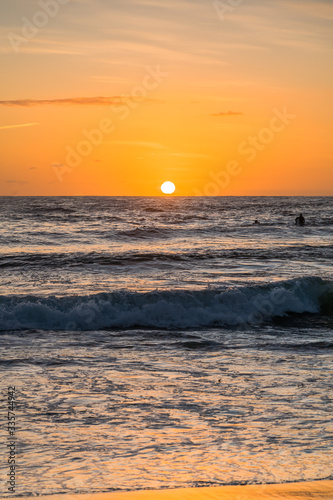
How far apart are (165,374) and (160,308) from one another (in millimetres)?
6551

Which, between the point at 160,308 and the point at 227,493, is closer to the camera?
the point at 227,493

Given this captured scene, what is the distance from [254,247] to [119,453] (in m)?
25.7

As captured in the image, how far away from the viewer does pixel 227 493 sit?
4.88m

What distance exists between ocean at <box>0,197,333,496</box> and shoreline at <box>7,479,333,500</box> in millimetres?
102

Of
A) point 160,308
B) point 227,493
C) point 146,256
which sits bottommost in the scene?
point 227,493

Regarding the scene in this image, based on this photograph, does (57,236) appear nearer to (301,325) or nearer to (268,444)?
(301,325)

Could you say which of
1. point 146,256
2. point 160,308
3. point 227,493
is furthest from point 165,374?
point 146,256

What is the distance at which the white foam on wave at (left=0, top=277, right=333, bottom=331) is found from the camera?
46.3 feet

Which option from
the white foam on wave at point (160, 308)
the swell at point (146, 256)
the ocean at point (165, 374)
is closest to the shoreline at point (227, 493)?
the ocean at point (165, 374)

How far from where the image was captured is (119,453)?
226 inches

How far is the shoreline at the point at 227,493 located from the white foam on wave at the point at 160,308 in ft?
29.6

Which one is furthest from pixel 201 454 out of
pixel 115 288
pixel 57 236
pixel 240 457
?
pixel 57 236

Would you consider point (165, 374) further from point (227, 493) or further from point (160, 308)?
point (160, 308)

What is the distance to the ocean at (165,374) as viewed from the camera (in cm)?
548
